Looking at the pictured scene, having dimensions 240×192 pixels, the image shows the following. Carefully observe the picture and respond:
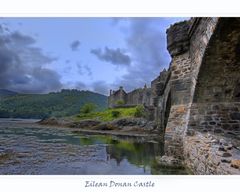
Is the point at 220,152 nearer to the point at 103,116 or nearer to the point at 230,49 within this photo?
the point at 230,49

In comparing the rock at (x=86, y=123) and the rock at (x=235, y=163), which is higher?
the rock at (x=86, y=123)

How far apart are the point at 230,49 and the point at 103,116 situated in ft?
88.1

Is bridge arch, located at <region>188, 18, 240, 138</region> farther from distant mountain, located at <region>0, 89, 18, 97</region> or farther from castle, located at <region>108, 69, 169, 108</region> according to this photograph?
castle, located at <region>108, 69, 169, 108</region>

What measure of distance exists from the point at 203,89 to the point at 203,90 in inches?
0.9

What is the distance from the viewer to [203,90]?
596 centimetres

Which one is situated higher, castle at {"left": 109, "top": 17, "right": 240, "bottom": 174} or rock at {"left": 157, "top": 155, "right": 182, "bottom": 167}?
castle at {"left": 109, "top": 17, "right": 240, "bottom": 174}

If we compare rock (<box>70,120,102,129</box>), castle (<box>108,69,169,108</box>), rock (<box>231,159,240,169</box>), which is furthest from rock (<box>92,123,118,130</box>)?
rock (<box>231,159,240,169</box>)

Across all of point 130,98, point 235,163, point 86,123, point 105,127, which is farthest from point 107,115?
point 235,163

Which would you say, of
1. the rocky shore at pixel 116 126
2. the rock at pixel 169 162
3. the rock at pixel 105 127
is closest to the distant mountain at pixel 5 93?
the rock at pixel 169 162

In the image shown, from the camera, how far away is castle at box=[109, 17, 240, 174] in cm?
505

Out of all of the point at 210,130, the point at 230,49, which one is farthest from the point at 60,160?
the point at 230,49

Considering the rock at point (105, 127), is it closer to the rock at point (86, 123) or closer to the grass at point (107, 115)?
the rock at point (86, 123)

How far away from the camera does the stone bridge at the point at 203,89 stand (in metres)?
5.09

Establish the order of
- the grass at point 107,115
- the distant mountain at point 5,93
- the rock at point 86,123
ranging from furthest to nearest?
1. the grass at point 107,115
2. the rock at point 86,123
3. the distant mountain at point 5,93
